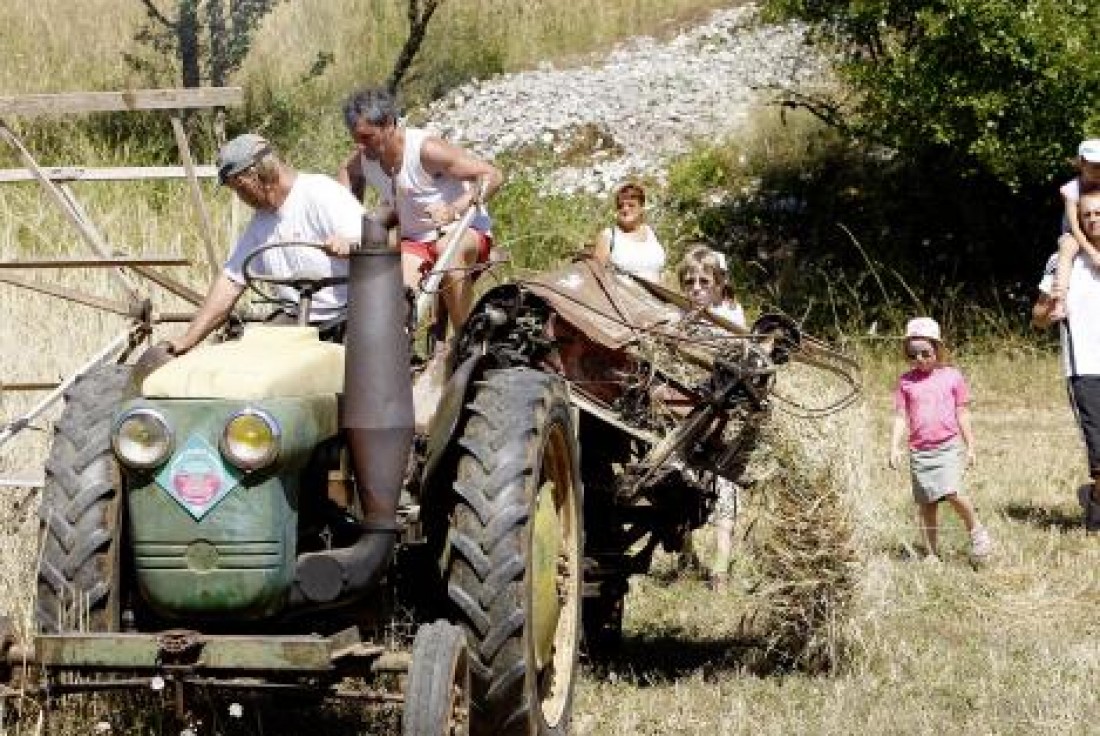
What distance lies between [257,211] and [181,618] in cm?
197

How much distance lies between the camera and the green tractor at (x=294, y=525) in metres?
5.37

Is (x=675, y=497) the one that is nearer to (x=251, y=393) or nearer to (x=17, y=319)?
(x=251, y=393)

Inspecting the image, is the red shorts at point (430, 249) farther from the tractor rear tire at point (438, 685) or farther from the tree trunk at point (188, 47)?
the tree trunk at point (188, 47)

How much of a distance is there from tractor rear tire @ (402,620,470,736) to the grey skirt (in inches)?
209

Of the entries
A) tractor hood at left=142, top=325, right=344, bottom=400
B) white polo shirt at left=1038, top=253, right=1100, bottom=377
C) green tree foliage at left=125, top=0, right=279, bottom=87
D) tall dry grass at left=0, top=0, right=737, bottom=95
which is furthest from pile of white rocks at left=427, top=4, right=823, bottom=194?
tractor hood at left=142, top=325, right=344, bottom=400

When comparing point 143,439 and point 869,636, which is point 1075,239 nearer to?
point 869,636

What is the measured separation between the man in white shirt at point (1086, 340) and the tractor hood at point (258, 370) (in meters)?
5.54

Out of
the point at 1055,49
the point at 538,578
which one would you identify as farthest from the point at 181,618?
the point at 1055,49

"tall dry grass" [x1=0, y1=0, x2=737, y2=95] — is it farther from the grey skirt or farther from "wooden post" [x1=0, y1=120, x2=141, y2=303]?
the grey skirt

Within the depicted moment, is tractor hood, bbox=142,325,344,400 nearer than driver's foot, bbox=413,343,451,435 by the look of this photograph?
Yes

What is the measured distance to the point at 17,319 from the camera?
37.8 feet

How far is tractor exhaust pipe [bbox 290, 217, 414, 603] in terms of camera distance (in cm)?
557

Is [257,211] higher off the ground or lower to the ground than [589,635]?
higher

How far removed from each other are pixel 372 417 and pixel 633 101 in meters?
19.5
